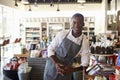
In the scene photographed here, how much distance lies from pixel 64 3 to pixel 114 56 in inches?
394

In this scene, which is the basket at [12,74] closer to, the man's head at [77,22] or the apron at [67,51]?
the apron at [67,51]

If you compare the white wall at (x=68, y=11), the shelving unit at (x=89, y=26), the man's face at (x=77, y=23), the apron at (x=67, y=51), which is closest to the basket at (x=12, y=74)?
the apron at (x=67, y=51)

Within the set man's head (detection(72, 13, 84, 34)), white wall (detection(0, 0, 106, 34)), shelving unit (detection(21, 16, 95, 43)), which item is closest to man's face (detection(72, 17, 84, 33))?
man's head (detection(72, 13, 84, 34))

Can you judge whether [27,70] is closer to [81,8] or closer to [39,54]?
[39,54]

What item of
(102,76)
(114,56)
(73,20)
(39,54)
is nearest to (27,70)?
(39,54)

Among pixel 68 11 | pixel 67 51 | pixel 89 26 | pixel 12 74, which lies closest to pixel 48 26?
pixel 68 11

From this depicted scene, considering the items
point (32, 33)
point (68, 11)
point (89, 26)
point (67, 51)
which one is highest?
point (68, 11)

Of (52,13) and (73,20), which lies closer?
(73,20)

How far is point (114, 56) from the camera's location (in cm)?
423

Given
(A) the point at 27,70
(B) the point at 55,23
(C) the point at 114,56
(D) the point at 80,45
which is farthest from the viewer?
(B) the point at 55,23

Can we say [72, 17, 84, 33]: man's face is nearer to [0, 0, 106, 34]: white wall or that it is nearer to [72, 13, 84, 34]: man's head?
[72, 13, 84, 34]: man's head

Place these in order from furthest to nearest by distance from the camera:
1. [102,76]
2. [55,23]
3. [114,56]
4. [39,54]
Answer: [55,23], [39,54], [114,56], [102,76]

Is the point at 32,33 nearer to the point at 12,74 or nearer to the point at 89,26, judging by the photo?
the point at 89,26

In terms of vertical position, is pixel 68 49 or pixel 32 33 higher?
pixel 32 33
